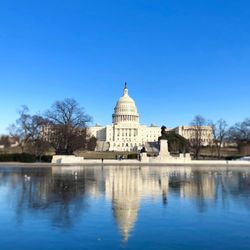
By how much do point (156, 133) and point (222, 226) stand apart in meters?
169

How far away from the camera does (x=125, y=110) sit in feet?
534

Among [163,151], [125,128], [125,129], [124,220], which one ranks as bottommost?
[124,220]

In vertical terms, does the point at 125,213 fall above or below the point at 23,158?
below

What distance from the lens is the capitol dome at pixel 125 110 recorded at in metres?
163

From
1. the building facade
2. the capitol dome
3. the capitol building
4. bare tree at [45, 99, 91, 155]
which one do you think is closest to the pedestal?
bare tree at [45, 99, 91, 155]

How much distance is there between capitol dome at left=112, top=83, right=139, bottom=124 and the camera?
533ft

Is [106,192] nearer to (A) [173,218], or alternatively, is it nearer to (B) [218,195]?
(B) [218,195]

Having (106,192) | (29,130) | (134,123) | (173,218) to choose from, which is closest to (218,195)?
(106,192)

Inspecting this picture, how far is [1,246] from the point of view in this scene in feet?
30.1

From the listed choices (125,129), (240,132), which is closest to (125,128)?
(125,129)

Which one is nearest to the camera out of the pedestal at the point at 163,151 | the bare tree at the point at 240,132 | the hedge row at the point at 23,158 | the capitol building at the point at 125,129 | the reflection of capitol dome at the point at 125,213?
the reflection of capitol dome at the point at 125,213

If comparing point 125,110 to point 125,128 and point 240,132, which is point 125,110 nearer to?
point 125,128

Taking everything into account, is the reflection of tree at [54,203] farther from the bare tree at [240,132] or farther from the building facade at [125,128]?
the building facade at [125,128]

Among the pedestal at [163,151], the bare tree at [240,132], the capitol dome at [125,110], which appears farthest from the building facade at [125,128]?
the pedestal at [163,151]
